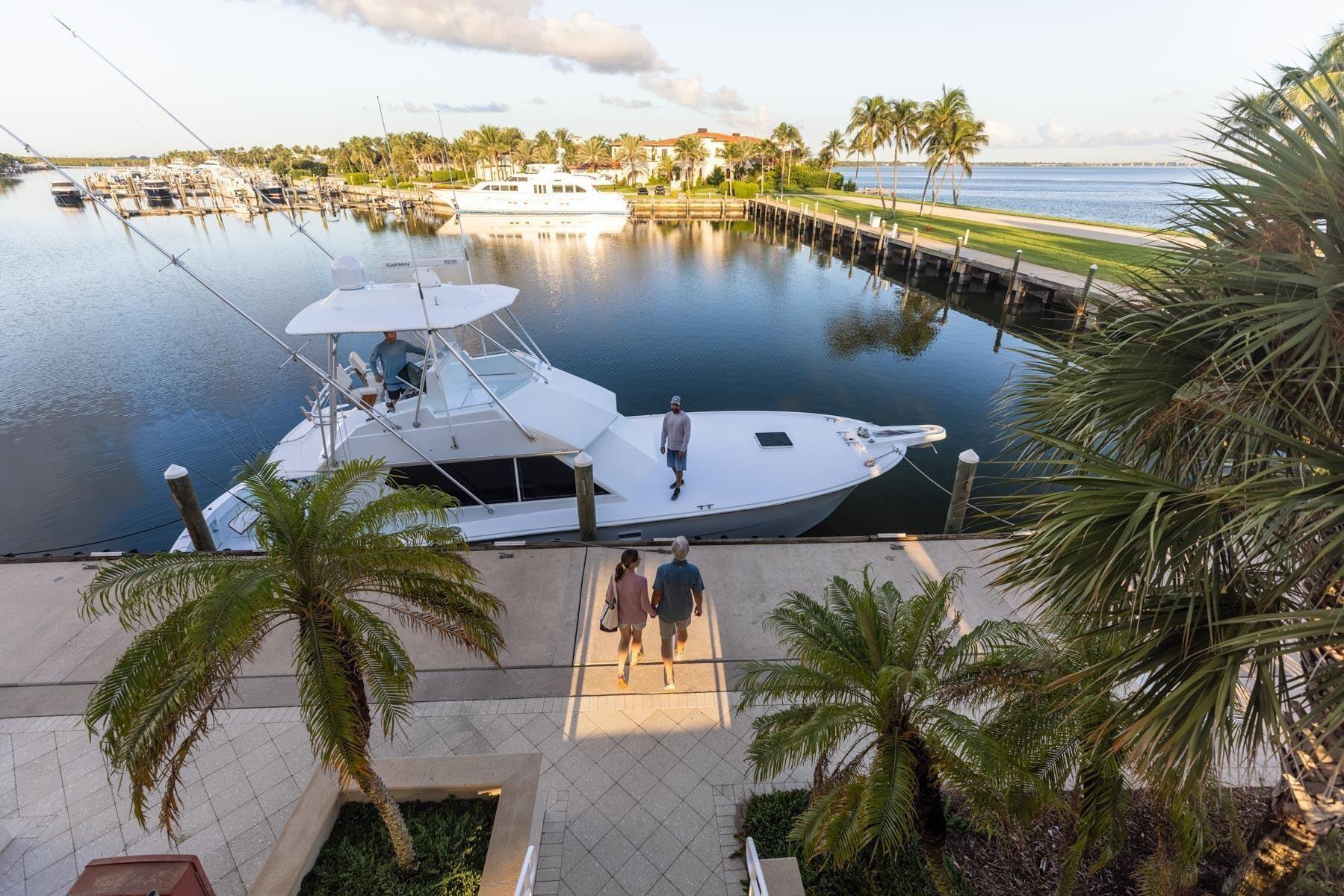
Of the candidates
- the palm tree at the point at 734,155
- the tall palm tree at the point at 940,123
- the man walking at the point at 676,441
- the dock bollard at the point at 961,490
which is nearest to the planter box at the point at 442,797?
the man walking at the point at 676,441

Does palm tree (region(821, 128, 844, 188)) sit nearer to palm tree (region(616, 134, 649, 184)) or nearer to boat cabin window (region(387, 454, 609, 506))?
palm tree (region(616, 134, 649, 184))

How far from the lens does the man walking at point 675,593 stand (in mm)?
5930

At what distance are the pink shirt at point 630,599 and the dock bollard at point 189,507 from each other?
21.2 ft

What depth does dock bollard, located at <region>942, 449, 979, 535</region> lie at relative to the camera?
340 inches

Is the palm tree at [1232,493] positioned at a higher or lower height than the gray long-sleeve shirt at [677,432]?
higher

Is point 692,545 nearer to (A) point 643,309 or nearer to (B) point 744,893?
(B) point 744,893

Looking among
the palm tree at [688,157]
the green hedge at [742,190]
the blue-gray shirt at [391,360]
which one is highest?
the palm tree at [688,157]

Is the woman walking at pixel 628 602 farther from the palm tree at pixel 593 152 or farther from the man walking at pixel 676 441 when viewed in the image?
the palm tree at pixel 593 152

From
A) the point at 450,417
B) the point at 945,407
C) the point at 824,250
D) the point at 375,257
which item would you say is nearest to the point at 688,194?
the point at 824,250

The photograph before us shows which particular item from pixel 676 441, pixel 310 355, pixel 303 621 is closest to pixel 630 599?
pixel 303 621

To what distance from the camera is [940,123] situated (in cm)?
4600

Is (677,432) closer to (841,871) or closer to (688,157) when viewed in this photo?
(841,871)

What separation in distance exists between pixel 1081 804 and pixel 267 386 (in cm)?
2136

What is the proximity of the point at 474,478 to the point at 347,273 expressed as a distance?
3.52 m
